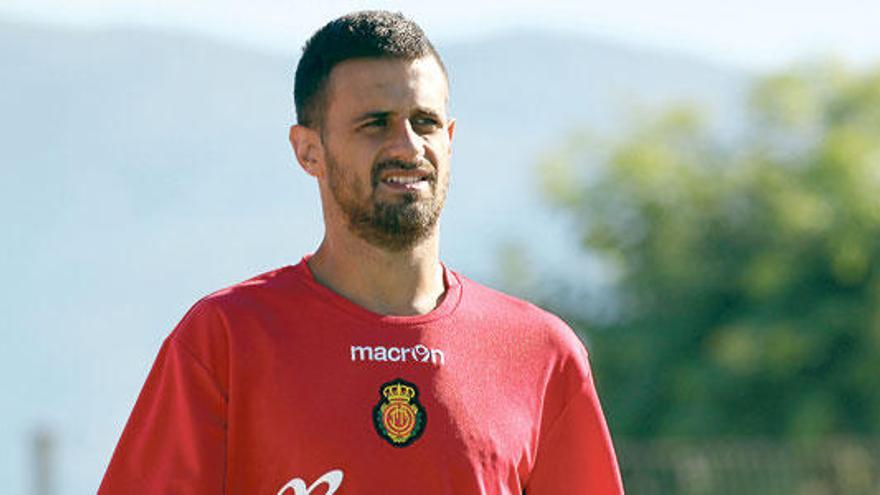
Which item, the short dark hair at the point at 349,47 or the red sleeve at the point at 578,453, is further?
→ the red sleeve at the point at 578,453

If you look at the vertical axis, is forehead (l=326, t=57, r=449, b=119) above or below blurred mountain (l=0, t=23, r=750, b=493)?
above

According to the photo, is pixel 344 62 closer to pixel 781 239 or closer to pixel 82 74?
pixel 781 239

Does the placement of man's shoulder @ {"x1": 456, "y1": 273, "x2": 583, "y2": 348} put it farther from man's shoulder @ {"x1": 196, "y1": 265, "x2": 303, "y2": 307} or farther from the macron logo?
man's shoulder @ {"x1": 196, "y1": 265, "x2": 303, "y2": 307}

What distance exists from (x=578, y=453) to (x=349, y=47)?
36.1 inches

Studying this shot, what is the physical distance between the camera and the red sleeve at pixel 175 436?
135 inches

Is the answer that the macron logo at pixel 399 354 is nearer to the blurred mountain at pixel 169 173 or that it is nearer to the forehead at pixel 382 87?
the forehead at pixel 382 87

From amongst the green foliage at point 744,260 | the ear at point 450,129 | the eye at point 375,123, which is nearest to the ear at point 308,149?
the eye at point 375,123

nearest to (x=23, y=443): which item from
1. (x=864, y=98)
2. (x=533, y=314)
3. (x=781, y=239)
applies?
(x=533, y=314)

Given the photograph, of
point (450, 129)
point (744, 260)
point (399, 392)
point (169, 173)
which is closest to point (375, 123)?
point (450, 129)

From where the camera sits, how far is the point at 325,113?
11.9 feet

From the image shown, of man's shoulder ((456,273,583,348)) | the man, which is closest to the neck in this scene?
the man

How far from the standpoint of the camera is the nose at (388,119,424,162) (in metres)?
3.54

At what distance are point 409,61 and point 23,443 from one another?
10473mm

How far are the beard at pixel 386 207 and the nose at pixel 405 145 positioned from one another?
1 centimetres
